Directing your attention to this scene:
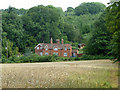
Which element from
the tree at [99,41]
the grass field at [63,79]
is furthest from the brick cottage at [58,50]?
the grass field at [63,79]

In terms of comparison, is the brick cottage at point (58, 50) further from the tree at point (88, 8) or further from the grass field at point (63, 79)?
the tree at point (88, 8)

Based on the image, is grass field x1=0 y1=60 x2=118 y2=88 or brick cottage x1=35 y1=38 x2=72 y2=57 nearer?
grass field x1=0 y1=60 x2=118 y2=88

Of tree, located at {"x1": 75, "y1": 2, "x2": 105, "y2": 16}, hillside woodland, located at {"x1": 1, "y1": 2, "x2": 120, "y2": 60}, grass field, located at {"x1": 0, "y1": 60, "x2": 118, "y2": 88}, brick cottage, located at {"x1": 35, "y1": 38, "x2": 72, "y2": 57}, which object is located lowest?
grass field, located at {"x1": 0, "y1": 60, "x2": 118, "y2": 88}

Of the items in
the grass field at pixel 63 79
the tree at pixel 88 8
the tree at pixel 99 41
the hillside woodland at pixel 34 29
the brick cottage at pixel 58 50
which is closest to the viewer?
the grass field at pixel 63 79

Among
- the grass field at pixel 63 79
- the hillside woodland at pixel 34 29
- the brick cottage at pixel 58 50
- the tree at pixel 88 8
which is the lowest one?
the grass field at pixel 63 79

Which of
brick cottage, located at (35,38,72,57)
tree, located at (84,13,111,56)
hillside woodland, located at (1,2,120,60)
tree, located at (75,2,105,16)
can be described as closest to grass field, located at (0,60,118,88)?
tree, located at (84,13,111,56)

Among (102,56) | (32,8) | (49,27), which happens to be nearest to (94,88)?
(102,56)

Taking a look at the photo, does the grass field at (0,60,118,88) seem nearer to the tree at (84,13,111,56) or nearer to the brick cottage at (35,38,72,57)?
the tree at (84,13,111,56)

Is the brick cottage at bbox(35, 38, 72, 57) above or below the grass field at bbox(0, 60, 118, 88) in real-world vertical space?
above

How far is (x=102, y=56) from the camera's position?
103 ft

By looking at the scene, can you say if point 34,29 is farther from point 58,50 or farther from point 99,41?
point 99,41

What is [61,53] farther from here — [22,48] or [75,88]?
[75,88]

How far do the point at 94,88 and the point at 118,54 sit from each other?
355 inches

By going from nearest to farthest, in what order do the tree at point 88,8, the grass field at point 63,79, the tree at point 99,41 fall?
the grass field at point 63,79 → the tree at point 99,41 → the tree at point 88,8
